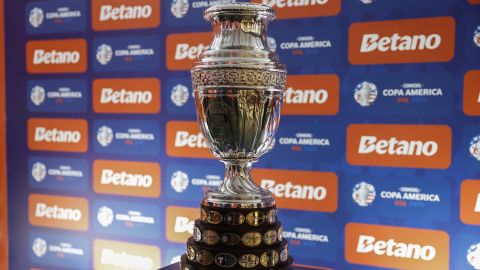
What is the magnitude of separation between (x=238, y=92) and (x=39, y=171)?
74.7 inches

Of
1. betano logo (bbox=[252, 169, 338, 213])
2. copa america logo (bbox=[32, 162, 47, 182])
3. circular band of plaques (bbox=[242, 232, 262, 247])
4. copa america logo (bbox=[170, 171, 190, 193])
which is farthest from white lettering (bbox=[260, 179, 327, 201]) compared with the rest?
copa america logo (bbox=[32, 162, 47, 182])

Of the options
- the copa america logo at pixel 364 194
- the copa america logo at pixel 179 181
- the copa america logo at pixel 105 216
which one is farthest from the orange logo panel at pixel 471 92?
the copa america logo at pixel 105 216

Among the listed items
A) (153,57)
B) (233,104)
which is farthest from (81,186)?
(233,104)

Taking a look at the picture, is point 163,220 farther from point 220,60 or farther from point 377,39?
point 220,60

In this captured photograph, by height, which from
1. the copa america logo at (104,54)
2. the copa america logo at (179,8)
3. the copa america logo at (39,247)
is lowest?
the copa america logo at (39,247)

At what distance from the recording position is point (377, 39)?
1.97 metres

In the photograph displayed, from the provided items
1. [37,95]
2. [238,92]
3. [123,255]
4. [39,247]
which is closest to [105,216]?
[123,255]

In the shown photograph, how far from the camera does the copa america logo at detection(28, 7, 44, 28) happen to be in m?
2.67

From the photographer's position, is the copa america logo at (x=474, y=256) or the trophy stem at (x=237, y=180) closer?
the trophy stem at (x=237, y=180)

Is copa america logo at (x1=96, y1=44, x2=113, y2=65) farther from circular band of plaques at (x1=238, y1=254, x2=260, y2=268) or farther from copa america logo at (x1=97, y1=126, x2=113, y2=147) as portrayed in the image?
circular band of plaques at (x1=238, y1=254, x2=260, y2=268)

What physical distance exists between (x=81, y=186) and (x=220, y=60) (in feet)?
5.55

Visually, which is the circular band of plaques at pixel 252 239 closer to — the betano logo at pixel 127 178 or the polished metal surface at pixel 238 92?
the polished metal surface at pixel 238 92

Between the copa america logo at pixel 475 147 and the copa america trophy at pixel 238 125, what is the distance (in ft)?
3.11

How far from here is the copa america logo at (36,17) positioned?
8.77 ft
